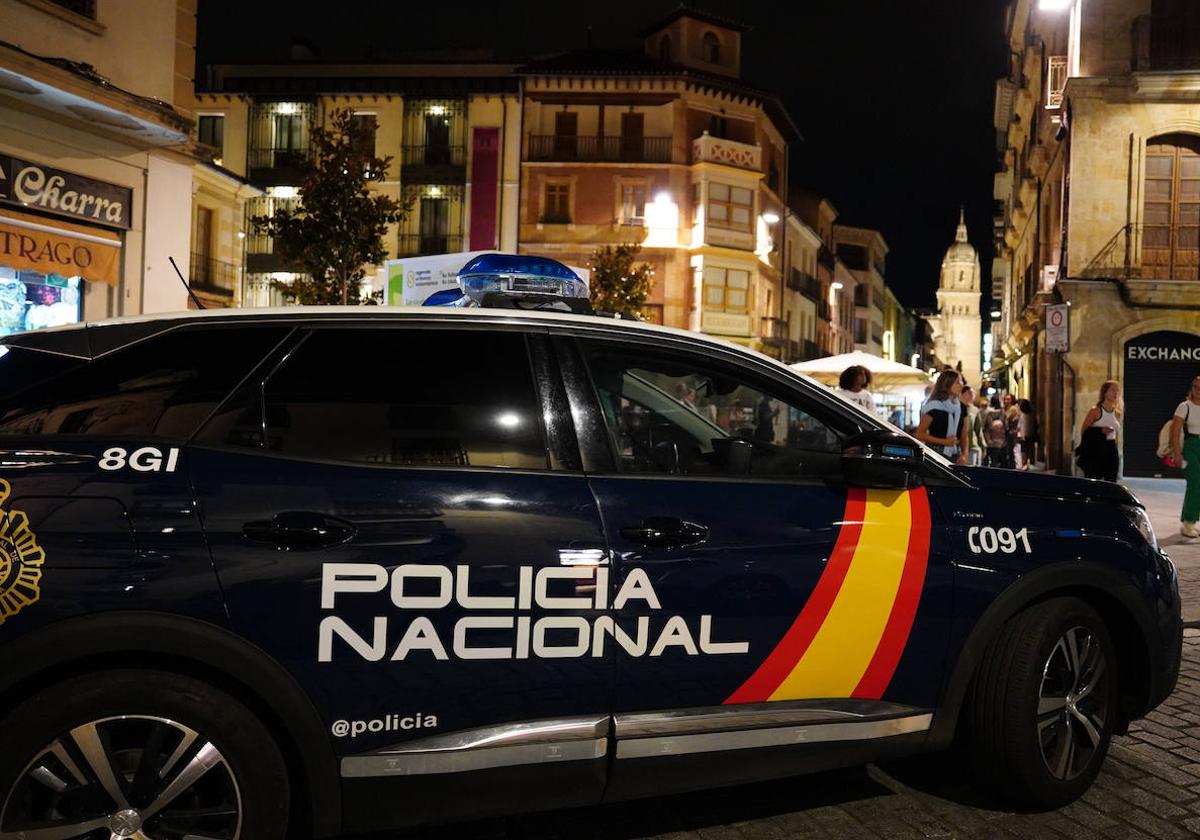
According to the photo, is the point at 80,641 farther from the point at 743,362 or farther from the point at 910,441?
the point at 910,441

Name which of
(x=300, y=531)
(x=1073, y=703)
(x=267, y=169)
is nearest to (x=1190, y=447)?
(x=1073, y=703)

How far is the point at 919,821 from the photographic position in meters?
3.64

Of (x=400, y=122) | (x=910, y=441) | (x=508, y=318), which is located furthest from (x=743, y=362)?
(x=400, y=122)

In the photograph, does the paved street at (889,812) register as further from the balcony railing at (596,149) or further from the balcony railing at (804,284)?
the balcony railing at (804,284)

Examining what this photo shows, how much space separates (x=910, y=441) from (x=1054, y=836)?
146 centimetres

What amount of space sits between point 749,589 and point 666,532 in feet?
1.06

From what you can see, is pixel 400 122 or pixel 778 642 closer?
pixel 778 642

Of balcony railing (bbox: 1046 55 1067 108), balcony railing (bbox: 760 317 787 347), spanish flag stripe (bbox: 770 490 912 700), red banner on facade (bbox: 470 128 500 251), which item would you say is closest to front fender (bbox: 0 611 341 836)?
spanish flag stripe (bbox: 770 490 912 700)

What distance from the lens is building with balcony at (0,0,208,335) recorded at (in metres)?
10.9

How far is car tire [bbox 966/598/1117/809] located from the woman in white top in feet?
29.9

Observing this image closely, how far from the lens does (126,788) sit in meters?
2.61

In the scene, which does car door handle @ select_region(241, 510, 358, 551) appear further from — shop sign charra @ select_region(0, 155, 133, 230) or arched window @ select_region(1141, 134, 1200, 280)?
arched window @ select_region(1141, 134, 1200, 280)

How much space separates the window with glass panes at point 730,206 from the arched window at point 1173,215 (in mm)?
20319

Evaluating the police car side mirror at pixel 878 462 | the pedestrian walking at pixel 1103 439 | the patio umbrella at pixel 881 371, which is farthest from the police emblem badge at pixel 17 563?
the patio umbrella at pixel 881 371
